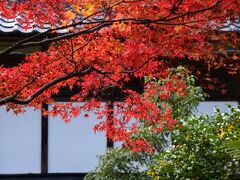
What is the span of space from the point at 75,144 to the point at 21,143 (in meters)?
0.95

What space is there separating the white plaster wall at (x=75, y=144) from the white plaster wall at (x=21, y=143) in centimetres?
26

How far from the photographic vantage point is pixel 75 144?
11344 millimetres

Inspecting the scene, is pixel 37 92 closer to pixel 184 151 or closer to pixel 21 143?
pixel 184 151

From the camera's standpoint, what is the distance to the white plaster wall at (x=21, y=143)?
36.8 feet

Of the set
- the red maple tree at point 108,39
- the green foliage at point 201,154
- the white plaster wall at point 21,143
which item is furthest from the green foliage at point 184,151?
the white plaster wall at point 21,143

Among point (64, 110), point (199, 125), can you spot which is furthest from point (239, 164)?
point (64, 110)

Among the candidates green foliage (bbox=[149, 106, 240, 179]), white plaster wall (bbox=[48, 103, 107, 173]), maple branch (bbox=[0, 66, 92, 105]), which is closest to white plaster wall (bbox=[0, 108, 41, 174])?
white plaster wall (bbox=[48, 103, 107, 173])

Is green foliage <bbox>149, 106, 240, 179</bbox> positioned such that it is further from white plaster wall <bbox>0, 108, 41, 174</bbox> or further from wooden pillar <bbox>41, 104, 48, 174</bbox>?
white plaster wall <bbox>0, 108, 41, 174</bbox>

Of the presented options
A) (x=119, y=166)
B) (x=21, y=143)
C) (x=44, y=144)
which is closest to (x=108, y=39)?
(x=119, y=166)

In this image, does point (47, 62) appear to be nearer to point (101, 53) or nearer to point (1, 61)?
point (101, 53)

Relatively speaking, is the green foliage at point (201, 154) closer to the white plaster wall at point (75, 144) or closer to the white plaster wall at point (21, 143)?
the white plaster wall at point (75, 144)

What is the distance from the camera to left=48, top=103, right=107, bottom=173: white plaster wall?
11242 mm

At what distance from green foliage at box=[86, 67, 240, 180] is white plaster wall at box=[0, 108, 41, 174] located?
136 centimetres

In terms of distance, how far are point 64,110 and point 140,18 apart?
2.36 m
